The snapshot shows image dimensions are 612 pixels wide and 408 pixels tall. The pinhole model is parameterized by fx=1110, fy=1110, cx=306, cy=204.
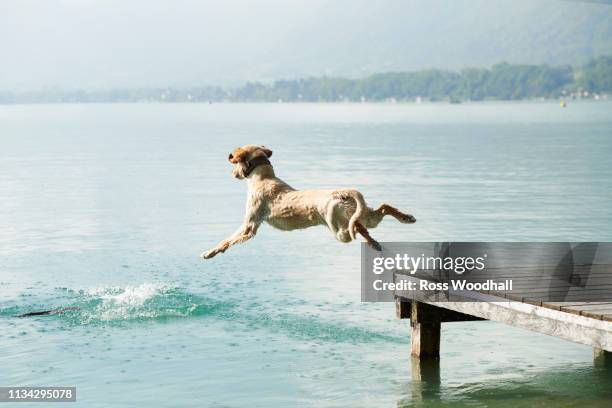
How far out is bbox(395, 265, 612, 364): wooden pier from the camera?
11.6 m

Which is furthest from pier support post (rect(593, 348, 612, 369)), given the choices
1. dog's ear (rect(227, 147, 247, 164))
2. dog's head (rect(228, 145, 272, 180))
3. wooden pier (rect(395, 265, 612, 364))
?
dog's ear (rect(227, 147, 247, 164))

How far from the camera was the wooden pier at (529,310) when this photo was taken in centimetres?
1155

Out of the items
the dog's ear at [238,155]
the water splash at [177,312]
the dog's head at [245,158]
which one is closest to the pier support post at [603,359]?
the water splash at [177,312]

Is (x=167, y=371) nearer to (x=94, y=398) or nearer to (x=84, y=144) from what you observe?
(x=94, y=398)

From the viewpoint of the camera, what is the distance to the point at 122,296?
66.8 ft

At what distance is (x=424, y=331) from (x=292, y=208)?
4148 millimetres

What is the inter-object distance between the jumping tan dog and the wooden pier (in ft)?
5.89

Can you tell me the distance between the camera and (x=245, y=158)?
12.0m

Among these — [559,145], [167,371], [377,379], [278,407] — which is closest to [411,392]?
[377,379]

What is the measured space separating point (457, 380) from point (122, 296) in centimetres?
752

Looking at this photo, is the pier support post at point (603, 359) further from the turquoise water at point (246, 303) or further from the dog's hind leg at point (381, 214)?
the dog's hind leg at point (381, 214)

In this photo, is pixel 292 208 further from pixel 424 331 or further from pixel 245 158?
pixel 424 331

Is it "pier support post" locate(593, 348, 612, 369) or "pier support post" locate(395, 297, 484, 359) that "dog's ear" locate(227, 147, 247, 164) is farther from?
"pier support post" locate(593, 348, 612, 369)

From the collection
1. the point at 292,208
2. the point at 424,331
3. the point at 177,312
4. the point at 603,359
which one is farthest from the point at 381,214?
the point at 177,312
